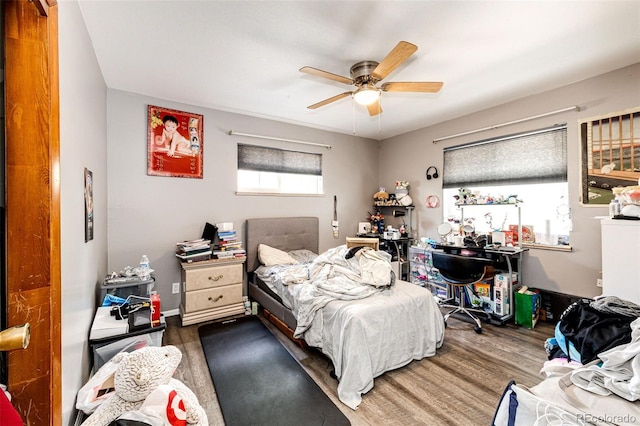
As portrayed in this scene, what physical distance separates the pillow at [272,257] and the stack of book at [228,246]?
27 centimetres

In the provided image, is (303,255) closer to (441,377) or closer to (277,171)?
(277,171)

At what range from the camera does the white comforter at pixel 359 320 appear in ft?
6.09

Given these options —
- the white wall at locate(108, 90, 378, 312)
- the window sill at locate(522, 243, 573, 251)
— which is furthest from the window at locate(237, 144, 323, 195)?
Answer: the window sill at locate(522, 243, 573, 251)

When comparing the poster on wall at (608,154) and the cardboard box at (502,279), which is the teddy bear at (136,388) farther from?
the poster on wall at (608,154)

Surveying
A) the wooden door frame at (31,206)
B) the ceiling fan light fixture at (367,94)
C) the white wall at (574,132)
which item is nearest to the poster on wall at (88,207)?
the wooden door frame at (31,206)

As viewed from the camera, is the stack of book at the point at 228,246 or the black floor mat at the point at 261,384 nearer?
the black floor mat at the point at 261,384

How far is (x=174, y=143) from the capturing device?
3.22 m

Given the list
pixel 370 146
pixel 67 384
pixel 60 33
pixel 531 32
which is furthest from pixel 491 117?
pixel 67 384

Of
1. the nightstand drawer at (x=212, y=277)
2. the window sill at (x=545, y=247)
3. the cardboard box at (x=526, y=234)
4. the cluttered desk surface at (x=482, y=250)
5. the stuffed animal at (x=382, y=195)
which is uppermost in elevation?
the stuffed animal at (x=382, y=195)

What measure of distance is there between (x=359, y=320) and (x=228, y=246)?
1992 mm

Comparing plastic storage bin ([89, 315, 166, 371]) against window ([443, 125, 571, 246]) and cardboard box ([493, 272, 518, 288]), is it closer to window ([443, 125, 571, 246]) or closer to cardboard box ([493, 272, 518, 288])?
cardboard box ([493, 272, 518, 288])

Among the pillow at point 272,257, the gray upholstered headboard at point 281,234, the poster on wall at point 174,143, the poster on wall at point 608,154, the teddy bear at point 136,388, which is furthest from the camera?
the gray upholstered headboard at point 281,234

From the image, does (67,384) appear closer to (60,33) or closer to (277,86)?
(60,33)

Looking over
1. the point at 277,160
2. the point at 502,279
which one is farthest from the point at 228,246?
the point at 502,279
